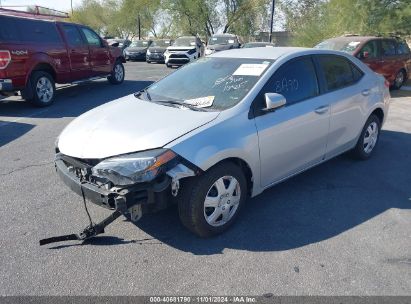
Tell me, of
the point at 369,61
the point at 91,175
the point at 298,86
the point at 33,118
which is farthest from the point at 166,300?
the point at 369,61

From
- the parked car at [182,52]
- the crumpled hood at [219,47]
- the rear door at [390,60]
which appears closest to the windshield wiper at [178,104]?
the rear door at [390,60]

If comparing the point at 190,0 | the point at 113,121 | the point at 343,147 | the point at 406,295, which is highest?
the point at 190,0

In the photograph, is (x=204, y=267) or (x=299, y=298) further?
(x=204, y=267)

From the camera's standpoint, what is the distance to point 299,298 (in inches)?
101

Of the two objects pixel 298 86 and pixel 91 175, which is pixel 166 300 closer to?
pixel 91 175

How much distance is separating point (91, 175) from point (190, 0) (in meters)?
34.8

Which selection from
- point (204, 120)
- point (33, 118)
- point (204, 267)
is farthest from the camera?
point (33, 118)

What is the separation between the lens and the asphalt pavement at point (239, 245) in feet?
8.82

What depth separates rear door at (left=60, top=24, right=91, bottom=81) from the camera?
9531mm

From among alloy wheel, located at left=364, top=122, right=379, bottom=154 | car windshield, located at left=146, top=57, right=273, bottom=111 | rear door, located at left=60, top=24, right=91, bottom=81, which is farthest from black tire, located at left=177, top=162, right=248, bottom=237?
rear door, located at left=60, top=24, right=91, bottom=81

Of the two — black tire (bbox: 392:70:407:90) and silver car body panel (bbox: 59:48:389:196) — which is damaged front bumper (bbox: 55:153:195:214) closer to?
silver car body panel (bbox: 59:48:389:196)

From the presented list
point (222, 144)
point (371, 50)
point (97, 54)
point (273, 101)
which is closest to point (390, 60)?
point (371, 50)

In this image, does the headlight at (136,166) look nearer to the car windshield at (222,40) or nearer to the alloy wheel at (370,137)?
the alloy wheel at (370,137)

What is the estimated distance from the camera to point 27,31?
8234 millimetres
